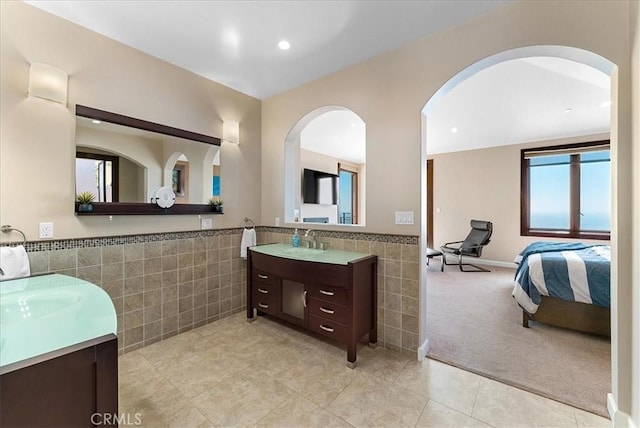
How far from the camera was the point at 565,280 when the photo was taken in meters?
2.65

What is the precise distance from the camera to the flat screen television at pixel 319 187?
18.6ft

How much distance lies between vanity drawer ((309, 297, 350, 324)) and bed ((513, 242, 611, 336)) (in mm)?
2045

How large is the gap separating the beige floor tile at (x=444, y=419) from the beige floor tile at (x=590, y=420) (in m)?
0.57

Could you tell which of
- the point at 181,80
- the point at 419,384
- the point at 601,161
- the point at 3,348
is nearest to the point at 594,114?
the point at 601,161

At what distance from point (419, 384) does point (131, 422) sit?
1868 mm

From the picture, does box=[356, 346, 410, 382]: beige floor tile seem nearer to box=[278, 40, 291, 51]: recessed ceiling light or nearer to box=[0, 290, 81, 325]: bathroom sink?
box=[0, 290, 81, 325]: bathroom sink

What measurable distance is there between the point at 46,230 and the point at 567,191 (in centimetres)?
757

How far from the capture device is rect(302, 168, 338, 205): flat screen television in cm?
566

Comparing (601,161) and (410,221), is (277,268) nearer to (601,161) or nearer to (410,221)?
(410,221)

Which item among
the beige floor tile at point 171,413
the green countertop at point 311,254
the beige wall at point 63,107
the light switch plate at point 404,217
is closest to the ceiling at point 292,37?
the beige wall at point 63,107

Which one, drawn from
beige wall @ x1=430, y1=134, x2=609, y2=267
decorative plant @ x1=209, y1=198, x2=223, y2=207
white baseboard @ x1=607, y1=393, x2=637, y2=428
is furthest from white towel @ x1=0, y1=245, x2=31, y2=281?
beige wall @ x1=430, y1=134, x2=609, y2=267

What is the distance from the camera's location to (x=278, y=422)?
62.9 inches

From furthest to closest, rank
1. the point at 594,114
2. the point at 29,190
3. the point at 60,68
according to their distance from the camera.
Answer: the point at 594,114 → the point at 60,68 → the point at 29,190

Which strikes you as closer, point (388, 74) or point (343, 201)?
point (388, 74)
